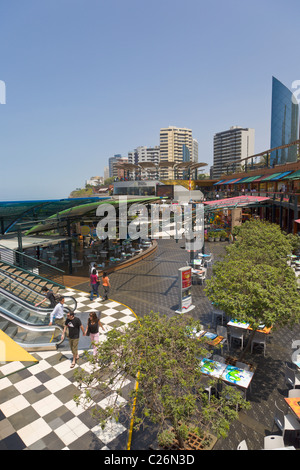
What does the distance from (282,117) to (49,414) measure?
107344 millimetres

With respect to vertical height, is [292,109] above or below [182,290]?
above

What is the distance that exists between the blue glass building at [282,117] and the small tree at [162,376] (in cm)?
9400

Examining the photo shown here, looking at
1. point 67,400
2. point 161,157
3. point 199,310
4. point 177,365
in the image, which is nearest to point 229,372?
point 177,365

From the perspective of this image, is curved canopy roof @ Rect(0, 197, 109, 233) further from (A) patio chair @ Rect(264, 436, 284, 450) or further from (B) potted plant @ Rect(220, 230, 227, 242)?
(B) potted plant @ Rect(220, 230, 227, 242)

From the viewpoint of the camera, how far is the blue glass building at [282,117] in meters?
89.1

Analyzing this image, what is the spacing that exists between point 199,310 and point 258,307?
5072mm

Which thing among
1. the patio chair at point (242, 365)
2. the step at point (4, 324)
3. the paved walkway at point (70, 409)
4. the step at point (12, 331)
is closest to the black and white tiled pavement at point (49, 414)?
the paved walkway at point (70, 409)

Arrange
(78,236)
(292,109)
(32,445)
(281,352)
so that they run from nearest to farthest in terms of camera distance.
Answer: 1. (32,445)
2. (281,352)
3. (78,236)
4. (292,109)

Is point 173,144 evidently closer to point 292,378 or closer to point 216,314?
point 216,314

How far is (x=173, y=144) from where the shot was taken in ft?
488

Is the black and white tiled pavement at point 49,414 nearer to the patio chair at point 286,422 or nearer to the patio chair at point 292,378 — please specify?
the patio chair at point 286,422

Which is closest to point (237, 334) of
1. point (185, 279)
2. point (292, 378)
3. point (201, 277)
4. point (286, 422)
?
point (292, 378)
